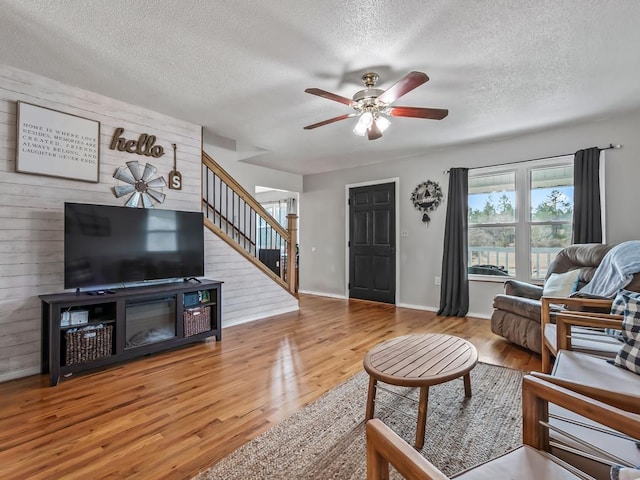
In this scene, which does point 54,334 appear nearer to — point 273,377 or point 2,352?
point 2,352

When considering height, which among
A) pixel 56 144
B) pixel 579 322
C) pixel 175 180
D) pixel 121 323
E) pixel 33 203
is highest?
pixel 56 144

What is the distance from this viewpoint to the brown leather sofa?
10.4 feet

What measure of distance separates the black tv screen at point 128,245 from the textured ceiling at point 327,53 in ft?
3.87

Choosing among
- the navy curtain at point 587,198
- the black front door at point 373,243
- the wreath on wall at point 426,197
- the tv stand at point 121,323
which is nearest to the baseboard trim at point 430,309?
the black front door at point 373,243

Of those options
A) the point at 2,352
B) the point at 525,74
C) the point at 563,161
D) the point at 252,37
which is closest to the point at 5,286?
the point at 2,352

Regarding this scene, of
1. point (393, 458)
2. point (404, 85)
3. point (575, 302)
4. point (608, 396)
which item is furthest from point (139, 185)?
point (575, 302)

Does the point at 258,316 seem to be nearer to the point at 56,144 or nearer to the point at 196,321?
the point at 196,321

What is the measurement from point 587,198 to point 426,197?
2040 mm

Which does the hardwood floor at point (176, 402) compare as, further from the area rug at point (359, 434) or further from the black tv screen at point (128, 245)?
the black tv screen at point (128, 245)

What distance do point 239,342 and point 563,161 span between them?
4.53 m

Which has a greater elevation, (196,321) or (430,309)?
(196,321)

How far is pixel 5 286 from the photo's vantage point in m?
2.69

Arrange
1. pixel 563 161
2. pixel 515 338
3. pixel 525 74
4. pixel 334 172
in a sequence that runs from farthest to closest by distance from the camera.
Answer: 1. pixel 334 172
2. pixel 563 161
3. pixel 515 338
4. pixel 525 74

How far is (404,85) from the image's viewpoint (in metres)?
2.32
